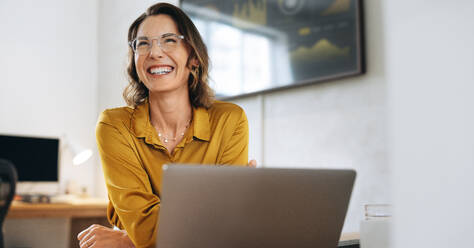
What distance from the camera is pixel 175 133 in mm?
1348

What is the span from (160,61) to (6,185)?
2.01 feet

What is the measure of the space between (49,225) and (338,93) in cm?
248

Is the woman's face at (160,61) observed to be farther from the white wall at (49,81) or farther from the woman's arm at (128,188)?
the white wall at (49,81)

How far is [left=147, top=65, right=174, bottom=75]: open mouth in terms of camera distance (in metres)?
1.30

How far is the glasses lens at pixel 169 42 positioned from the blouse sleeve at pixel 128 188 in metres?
0.29

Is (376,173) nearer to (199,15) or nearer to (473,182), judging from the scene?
(473,182)

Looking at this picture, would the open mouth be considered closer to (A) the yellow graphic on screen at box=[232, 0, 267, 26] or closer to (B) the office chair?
(B) the office chair

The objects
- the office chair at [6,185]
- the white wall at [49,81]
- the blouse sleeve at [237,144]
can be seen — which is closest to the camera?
the office chair at [6,185]

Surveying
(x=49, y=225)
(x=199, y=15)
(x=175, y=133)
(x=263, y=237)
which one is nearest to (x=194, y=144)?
(x=175, y=133)

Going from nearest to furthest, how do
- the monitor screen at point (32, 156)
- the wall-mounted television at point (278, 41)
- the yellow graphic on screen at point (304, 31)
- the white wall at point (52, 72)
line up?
1. the wall-mounted television at point (278, 41)
2. the yellow graphic on screen at point (304, 31)
3. the monitor screen at point (32, 156)
4. the white wall at point (52, 72)

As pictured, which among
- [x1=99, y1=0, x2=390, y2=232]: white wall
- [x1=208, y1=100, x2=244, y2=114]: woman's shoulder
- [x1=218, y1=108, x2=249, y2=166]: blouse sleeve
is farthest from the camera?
[x1=99, y1=0, x2=390, y2=232]: white wall

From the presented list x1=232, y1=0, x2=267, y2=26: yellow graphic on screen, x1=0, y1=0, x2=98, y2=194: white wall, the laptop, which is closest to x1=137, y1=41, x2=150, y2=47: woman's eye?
the laptop

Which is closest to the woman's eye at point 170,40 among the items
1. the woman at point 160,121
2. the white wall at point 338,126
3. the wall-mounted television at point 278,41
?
the woman at point 160,121

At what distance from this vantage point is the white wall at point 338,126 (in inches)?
69.8
